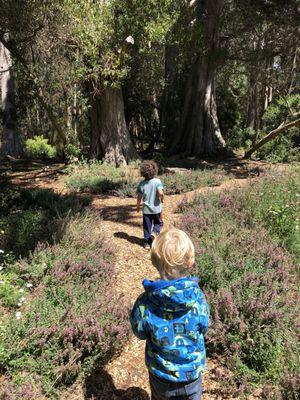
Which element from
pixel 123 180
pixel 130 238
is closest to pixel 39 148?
pixel 123 180

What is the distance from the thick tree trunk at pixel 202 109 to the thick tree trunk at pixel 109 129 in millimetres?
3361

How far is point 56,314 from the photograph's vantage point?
3947 millimetres

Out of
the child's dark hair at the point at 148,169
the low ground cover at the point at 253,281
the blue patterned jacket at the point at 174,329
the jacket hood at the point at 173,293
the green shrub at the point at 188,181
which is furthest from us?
the green shrub at the point at 188,181

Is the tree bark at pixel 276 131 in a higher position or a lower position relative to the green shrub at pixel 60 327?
higher

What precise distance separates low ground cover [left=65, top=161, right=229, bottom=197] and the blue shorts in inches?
276

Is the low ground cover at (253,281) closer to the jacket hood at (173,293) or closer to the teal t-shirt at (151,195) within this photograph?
the teal t-shirt at (151,195)

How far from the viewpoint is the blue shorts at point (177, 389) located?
2.56m

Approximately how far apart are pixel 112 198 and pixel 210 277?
16.9 feet

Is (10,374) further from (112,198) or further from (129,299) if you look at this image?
(112,198)

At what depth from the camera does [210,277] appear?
183 inches

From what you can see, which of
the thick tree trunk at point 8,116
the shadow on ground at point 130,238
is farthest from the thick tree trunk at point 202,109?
the shadow on ground at point 130,238

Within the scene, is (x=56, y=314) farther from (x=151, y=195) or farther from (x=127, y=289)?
(x=151, y=195)

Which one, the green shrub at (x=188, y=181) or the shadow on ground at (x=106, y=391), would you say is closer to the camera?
the shadow on ground at (x=106, y=391)

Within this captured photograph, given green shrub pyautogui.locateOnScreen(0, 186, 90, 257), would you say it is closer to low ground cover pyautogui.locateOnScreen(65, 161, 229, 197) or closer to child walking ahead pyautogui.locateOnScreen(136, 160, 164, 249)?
child walking ahead pyautogui.locateOnScreen(136, 160, 164, 249)
